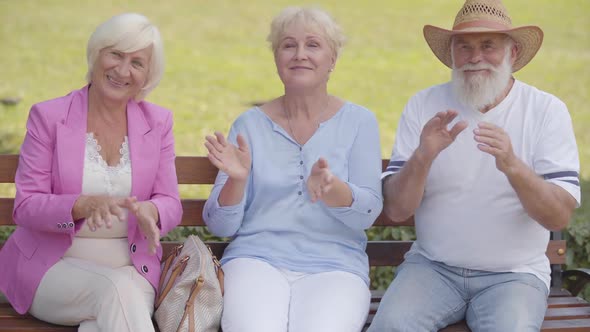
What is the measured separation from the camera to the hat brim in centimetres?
366

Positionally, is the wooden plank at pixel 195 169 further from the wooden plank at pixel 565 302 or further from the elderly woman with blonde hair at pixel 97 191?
the wooden plank at pixel 565 302

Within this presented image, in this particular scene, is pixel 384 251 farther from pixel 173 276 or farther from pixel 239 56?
pixel 239 56

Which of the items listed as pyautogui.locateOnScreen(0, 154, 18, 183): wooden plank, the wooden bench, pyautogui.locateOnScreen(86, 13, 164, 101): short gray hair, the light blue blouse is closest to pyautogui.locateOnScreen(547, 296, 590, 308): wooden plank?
the wooden bench

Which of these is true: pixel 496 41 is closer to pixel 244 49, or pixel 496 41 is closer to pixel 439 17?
pixel 244 49

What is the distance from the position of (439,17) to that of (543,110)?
405 inches

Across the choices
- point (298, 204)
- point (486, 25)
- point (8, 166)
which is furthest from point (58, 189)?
point (486, 25)

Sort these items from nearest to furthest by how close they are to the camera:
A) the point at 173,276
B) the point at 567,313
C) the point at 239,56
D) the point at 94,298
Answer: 1. the point at 94,298
2. the point at 173,276
3. the point at 567,313
4. the point at 239,56

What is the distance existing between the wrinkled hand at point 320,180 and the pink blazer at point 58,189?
26.9 inches

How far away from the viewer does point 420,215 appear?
3.84 m

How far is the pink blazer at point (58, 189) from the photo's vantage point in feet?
11.4

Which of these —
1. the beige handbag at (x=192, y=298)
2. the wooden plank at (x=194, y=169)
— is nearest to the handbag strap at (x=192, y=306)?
the beige handbag at (x=192, y=298)

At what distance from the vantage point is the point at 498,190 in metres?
3.66

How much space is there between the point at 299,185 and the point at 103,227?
881mm

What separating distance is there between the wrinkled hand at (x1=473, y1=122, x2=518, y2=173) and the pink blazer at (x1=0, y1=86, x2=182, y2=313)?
1.35m
